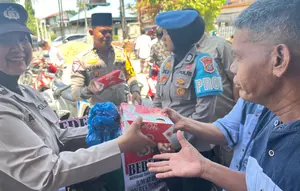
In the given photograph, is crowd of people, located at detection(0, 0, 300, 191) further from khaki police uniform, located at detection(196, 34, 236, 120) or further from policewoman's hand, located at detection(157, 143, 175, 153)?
khaki police uniform, located at detection(196, 34, 236, 120)

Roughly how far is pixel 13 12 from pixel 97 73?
5.17ft

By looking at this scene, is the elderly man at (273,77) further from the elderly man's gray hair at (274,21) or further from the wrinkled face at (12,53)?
the wrinkled face at (12,53)

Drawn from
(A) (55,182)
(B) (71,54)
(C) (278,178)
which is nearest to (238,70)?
(C) (278,178)

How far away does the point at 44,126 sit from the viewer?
1.59 metres

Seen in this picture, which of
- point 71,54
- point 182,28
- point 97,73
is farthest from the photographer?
point 71,54

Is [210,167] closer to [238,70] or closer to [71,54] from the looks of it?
[238,70]

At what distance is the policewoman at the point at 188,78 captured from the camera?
2.06 meters

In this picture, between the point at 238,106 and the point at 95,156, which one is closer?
the point at 95,156

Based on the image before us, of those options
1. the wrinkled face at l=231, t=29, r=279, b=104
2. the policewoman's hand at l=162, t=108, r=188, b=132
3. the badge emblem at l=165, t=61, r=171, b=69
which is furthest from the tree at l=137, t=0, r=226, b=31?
the wrinkled face at l=231, t=29, r=279, b=104

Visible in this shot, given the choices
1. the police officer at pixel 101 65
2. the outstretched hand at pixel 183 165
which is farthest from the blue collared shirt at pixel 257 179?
the police officer at pixel 101 65

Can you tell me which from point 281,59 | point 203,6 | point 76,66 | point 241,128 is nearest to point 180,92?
point 241,128

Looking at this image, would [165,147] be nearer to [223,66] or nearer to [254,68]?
[254,68]

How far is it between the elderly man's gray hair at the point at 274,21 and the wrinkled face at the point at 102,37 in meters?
2.56

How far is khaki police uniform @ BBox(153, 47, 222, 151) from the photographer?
81.6 inches
